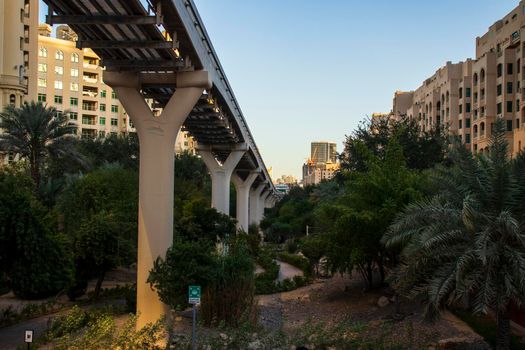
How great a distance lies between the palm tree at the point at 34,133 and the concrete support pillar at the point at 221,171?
12.2 metres

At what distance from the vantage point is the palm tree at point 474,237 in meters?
12.2

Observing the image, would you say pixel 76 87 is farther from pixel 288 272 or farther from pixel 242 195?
pixel 288 272

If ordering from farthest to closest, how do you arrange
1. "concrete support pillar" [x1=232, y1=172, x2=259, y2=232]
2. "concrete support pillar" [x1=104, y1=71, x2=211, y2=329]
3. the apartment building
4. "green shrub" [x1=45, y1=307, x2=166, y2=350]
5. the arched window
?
the apartment building, the arched window, "concrete support pillar" [x1=232, y1=172, x2=259, y2=232], "concrete support pillar" [x1=104, y1=71, x2=211, y2=329], "green shrub" [x1=45, y1=307, x2=166, y2=350]

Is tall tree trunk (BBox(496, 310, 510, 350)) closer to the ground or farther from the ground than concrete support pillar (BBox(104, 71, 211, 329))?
closer to the ground

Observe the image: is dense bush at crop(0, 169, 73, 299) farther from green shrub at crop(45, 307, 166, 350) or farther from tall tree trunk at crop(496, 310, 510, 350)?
tall tree trunk at crop(496, 310, 510, 350)

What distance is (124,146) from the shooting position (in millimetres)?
59750

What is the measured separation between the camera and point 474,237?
1298 cm

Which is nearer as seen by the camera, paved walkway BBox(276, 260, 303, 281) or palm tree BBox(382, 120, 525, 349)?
palm tree BBox(382, 120, 525, 349)

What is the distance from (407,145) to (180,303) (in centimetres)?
2556

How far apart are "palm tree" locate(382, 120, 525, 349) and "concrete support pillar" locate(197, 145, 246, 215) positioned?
95.6ft

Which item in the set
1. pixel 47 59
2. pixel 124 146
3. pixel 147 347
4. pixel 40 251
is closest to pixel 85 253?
pixel 40 251

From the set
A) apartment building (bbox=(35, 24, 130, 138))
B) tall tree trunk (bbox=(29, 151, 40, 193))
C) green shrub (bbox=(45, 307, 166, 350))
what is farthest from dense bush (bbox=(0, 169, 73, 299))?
apartment building (bbox=(35, 24, 130, 138))

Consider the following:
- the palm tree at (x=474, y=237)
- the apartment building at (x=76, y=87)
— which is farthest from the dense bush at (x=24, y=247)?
the apartment building at (x=76, y=87)

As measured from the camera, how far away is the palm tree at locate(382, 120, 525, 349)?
482 inches
